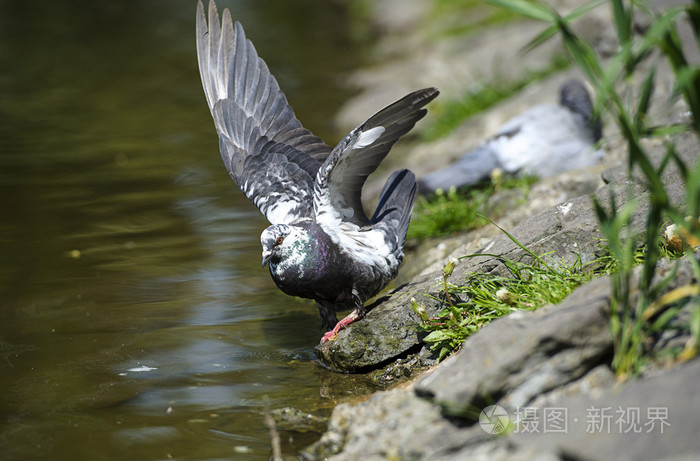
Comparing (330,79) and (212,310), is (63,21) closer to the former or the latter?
(330,79)

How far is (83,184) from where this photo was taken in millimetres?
7383

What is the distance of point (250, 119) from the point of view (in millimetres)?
5109

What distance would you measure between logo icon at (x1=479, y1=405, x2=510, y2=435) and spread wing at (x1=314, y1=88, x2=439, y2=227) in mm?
1731

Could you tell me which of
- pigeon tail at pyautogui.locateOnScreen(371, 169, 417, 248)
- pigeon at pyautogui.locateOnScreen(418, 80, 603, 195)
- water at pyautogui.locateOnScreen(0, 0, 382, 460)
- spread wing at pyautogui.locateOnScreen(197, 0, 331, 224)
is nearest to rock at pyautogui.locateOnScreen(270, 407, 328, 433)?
water at pyautogui.locateOnScreen(0, 0, 382, 460)

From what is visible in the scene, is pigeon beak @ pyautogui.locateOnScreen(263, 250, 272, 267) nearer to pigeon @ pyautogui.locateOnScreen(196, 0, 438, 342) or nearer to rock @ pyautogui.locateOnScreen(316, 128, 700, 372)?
pigeon @ pyautogui.locateOnScreen(196, 0, 438, 342)

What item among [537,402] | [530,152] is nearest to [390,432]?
[537,402]

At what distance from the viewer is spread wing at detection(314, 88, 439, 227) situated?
3.98 metres

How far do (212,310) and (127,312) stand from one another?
53cm

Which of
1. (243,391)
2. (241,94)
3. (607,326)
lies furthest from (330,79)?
(607,326)

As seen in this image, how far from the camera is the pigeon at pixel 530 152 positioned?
20.1 ft

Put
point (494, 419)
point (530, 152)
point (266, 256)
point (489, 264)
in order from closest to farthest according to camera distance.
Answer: point (494, 419) < point (489, 264) < point (266, 256) < point (530, 152)

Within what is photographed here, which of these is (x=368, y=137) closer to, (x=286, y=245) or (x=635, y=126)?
Result: (x=286, y=245)

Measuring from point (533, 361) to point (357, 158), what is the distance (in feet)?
6.15

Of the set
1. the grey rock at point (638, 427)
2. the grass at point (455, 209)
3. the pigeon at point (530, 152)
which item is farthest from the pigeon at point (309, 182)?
the grey rock at point (638, 427)
